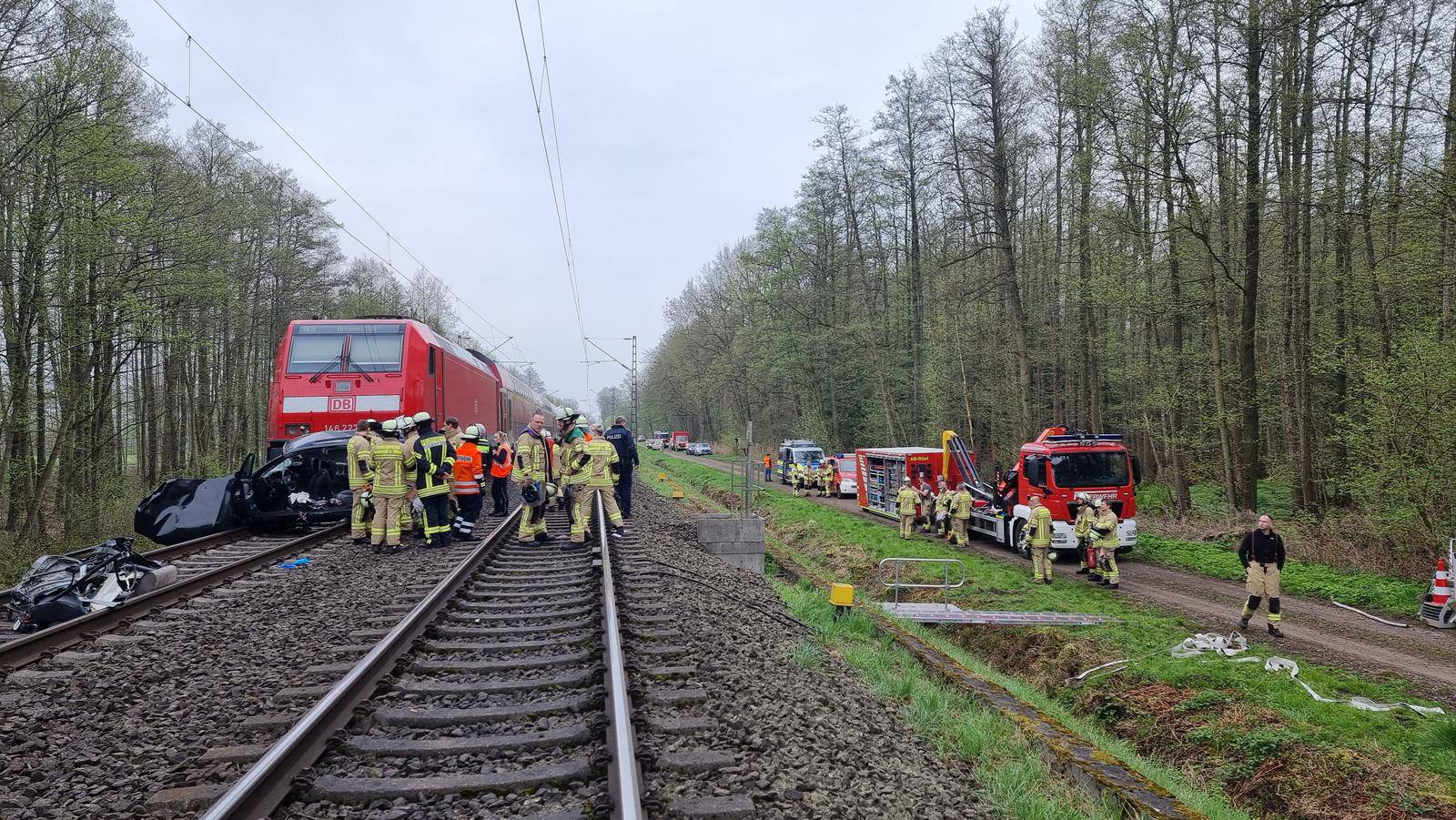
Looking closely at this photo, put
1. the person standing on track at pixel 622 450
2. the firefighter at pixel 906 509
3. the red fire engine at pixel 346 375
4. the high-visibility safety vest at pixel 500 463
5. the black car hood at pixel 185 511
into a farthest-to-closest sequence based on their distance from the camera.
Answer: the firefighter at pixel 906 509, the high-visibility safety vest at pixel 500 463, the red fire engine at pixel 346 375, the person standing on track at pixel 622 450, the black car hood at pixel 185 511

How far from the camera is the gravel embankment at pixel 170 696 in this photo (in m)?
3.49

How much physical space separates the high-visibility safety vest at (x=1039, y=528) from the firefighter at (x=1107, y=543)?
84 cm

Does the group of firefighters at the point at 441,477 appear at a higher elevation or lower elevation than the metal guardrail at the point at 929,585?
higher

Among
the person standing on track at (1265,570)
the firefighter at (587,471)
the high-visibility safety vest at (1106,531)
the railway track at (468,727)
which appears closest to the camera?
the railway track at (468,727)

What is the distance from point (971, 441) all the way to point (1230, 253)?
40.2 feet

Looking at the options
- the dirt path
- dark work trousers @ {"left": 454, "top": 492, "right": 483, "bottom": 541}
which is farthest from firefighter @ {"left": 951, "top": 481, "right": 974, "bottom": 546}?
dark work trousers @ {"left": 454, "top": 492, "right": 483, "bottom": 541}

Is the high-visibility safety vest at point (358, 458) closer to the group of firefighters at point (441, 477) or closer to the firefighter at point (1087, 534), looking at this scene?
the group of firefighters at point (441, 477)

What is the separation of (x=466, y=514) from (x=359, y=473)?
5.38ft

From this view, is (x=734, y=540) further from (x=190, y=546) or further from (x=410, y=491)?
(x=190, y=546)

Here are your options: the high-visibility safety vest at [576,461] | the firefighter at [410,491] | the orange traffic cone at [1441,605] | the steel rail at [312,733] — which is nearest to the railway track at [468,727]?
the steel rail at [312,733]

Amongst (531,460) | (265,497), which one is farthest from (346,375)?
(531,460)

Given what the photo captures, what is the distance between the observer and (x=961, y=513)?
18.2m

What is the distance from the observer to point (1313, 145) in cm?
1773

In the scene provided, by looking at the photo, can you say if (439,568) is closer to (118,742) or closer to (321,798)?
(118,742)
